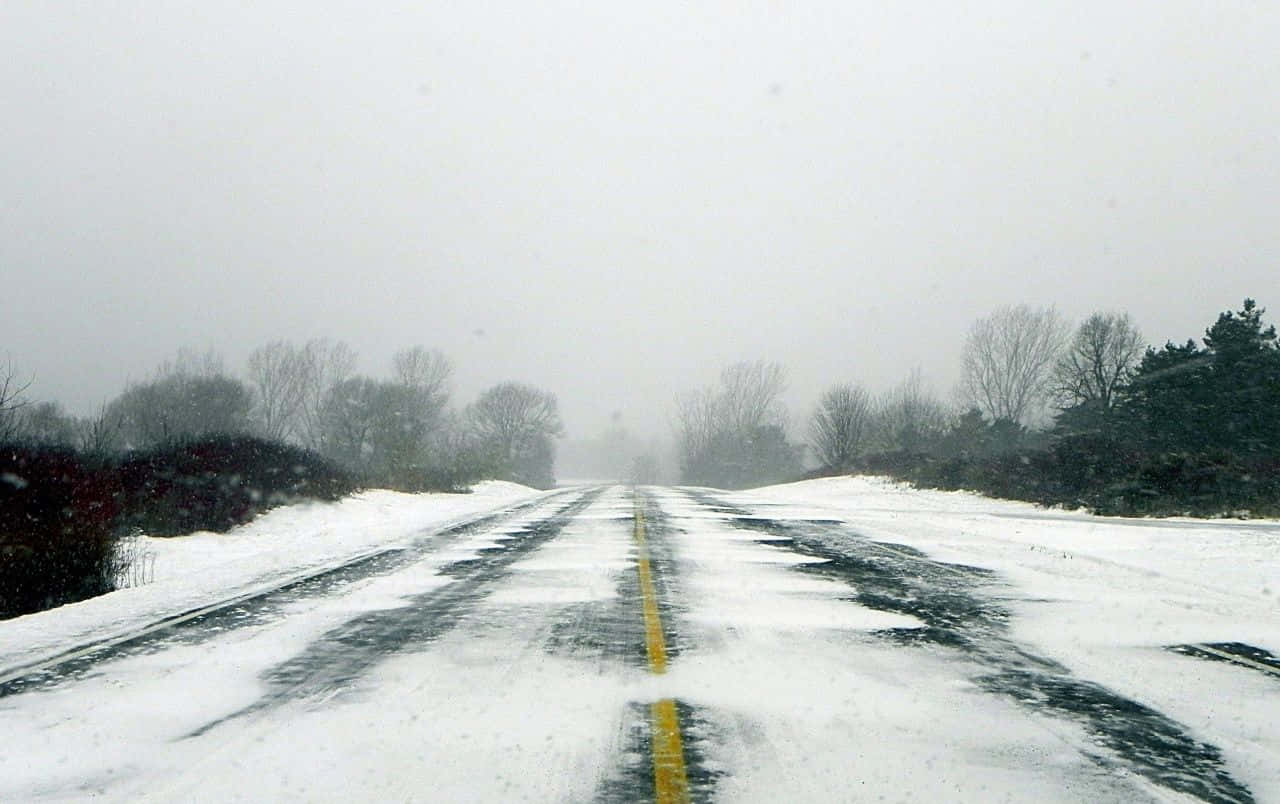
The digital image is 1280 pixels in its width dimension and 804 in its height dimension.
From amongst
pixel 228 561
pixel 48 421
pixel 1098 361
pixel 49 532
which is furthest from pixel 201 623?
pixel 1098 361

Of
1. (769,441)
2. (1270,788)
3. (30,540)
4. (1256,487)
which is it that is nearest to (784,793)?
(1270,788)

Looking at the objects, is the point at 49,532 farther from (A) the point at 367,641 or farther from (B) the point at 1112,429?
(B) the point at 1112,429

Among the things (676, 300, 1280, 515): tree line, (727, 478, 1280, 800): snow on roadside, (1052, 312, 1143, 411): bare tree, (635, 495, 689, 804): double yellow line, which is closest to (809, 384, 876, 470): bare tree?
(676, 300, 1280, 515): tree line

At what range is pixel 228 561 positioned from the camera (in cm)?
1283

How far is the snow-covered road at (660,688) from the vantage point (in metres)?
3.93

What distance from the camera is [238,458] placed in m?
20.0

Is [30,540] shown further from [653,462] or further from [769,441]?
[653,462]

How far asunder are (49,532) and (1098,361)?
5442cm

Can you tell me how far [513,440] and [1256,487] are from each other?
80.9 metres

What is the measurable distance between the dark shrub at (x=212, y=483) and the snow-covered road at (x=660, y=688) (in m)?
5.98

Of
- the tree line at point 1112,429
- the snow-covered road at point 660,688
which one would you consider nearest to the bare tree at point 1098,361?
the tree line at point 1112,429

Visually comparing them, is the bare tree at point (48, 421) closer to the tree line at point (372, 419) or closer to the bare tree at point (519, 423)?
the tree line at point (372, 419)

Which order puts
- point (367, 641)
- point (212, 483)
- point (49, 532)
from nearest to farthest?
point (367, 641) < point (49, 532) < point (212, 483)

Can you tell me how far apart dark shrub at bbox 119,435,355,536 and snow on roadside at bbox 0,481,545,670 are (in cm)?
43
